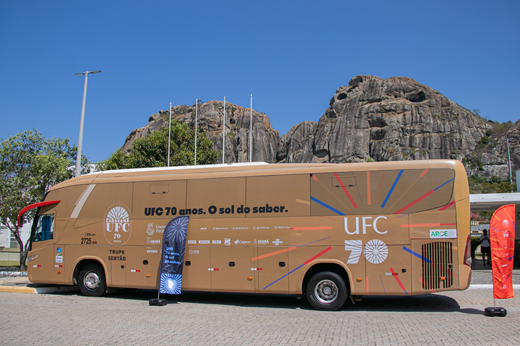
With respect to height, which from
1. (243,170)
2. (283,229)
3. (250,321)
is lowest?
(250,321)

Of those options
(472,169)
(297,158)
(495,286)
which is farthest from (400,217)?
(297,158)

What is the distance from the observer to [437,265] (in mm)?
8141

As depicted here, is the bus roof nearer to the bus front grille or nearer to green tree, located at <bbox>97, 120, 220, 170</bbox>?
the bus front grille

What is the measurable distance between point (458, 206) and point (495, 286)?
1.95m

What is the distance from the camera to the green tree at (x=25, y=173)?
1583cm

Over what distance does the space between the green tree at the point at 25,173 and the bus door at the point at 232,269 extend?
1071cm

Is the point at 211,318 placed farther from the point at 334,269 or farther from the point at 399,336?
the point at 399,336

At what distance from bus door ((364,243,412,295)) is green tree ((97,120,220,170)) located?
1264 inches

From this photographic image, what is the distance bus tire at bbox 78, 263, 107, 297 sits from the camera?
1039cm

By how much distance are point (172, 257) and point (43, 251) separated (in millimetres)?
→ 4515

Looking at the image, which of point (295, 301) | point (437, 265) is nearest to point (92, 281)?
point (295, 301)

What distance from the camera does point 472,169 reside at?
340 feet

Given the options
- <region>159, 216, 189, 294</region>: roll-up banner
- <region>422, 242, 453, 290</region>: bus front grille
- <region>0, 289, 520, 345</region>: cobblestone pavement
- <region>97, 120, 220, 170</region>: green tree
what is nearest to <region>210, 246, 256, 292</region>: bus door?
<region>0, 289, 520, 345</region>: cobblestone pavement

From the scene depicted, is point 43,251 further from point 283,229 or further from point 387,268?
point 387,268
